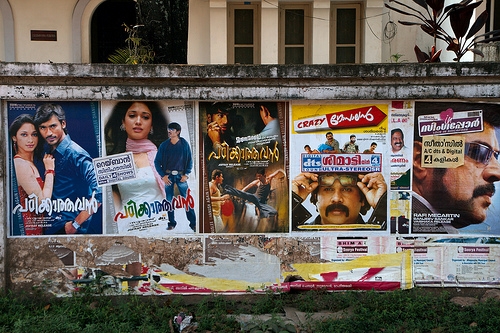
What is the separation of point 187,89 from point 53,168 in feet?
4.59

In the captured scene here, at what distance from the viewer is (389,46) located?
10.7 meters

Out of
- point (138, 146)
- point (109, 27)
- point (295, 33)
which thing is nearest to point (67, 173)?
point (138, 146)

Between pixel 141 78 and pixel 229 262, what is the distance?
1.83 metres

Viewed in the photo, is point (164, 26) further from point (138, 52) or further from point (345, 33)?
point (345, 33)

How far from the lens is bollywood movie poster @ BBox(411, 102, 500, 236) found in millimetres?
4949

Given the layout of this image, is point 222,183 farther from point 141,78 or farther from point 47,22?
point 47,22

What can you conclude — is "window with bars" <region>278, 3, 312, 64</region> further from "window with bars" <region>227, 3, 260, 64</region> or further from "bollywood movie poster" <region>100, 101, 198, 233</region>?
"bollywood movie poster" <region>100, 101, 198, 233</region>

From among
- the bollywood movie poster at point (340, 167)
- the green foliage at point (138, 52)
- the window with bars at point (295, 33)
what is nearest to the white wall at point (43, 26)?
the window with bars at point (295, 33)

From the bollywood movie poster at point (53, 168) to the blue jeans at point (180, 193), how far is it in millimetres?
622

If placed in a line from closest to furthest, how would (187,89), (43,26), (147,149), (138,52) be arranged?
(187,89) → (147,149) → (138,52) → (43,26)

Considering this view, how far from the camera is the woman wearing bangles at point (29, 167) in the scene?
15.9 ft

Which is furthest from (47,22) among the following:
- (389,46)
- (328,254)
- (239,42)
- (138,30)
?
(328,254)

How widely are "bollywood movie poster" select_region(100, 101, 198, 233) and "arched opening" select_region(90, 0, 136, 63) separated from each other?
688 centimetres

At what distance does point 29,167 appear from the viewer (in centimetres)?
488
